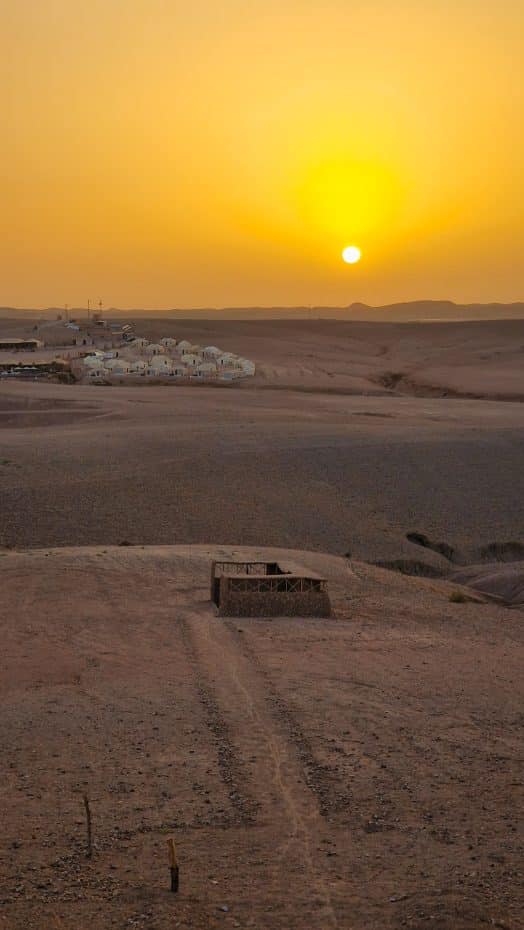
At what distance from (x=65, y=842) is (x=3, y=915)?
124cm

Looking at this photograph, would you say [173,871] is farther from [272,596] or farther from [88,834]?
[272,596]

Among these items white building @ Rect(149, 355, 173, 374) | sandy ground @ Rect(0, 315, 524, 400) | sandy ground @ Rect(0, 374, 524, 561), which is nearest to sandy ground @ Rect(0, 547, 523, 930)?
sandy ground @ Rect(0, 374, 524, 561)

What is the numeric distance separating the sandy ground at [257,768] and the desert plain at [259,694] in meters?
0.03

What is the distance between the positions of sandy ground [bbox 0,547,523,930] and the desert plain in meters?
0.03

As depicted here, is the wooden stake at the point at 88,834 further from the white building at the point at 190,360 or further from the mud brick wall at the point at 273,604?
the white building at the point at 190,360

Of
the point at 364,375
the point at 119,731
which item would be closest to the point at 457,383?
the point at 364,375

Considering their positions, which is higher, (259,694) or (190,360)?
(190,360)

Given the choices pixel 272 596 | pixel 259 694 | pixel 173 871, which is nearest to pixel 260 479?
pixel 272 596

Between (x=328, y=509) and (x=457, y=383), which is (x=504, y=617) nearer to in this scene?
(x=328, y=509)

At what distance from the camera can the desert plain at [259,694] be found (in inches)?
350

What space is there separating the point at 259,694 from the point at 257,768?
2571 mm

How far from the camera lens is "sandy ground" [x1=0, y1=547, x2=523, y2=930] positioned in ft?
28.4

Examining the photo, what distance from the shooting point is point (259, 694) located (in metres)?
13.7

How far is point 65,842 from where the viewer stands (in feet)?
31.1
